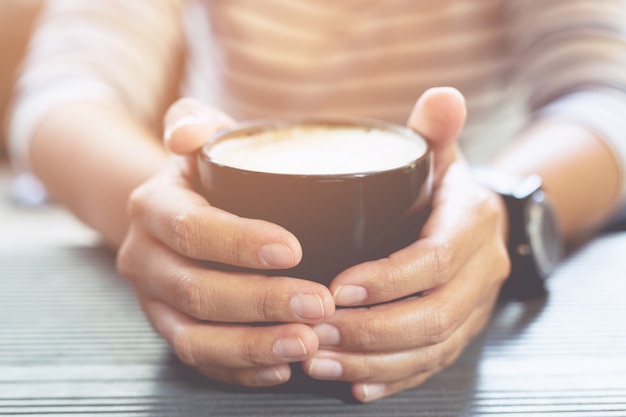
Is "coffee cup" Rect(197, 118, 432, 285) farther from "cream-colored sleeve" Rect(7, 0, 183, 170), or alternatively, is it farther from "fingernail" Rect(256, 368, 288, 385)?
"cream-colored sleeve" Rect(7, 0, 183, 170)

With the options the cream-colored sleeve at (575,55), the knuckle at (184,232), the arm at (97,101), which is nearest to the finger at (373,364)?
the knuckle at (184,232)

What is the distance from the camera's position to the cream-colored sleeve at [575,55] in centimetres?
86

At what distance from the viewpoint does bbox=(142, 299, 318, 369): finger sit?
392 mm

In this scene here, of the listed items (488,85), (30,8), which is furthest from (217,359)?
(30,8)

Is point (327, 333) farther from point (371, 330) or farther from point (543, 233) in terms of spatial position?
point (543, 233)

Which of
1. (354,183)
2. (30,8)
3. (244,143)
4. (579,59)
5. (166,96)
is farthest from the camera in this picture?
(30,8)

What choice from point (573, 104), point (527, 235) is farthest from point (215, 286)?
point (573, 104)

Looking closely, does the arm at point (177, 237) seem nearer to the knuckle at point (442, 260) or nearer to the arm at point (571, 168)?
the knuckle at point (442, 260)

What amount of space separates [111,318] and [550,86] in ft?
2.30

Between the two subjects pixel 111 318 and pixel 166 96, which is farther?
pixel 166 96

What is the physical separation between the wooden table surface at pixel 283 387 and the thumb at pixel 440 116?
17 centimetres

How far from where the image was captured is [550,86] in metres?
0.91

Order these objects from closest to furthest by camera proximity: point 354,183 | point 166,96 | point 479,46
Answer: point 354,183
point 479,46
point 166,96

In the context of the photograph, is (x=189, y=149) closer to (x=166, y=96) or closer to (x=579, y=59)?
(x=579, y=59)
